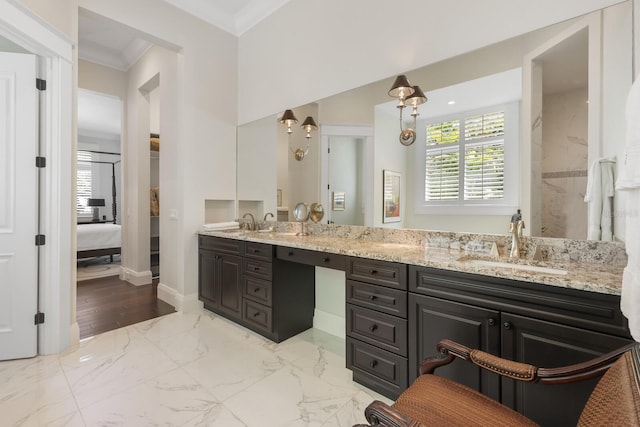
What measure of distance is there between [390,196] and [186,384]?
6.60ft

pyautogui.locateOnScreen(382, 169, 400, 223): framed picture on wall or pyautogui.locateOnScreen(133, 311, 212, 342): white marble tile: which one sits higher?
pyautogui.locateOnScreen(382, 169, 400, 223): framed picture on wall

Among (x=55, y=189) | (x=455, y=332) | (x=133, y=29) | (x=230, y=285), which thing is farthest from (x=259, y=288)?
(x=133, y=29)

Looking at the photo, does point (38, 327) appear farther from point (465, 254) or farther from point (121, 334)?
point (465, 254)

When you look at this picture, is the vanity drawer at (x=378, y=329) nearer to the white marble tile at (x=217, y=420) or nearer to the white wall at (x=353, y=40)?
the white marble tile at (x=217, y=420)

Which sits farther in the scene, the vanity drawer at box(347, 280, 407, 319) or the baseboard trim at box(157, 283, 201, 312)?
the baseboard trim at box(157, 283, 201, 312)

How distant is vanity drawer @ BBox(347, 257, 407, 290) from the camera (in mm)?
1754

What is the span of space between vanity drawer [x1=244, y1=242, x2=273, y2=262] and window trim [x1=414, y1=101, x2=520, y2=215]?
4.21ft

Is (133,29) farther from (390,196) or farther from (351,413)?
(351,413)

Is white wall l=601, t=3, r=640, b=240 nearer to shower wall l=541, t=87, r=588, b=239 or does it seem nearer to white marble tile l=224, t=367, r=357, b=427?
shower wall l=541, t=87, r=588, b=239

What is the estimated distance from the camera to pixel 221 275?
3.07 meters

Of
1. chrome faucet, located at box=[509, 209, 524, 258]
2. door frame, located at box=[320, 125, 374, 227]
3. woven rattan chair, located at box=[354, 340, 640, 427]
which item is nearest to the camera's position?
woven rattan chair, located at box=[354, 340, 640, 427]

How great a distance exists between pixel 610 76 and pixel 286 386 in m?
2.56

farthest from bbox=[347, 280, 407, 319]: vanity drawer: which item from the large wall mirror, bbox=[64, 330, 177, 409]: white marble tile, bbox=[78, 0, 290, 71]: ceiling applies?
bbox=[78, 0, 290, 71]: ceiling

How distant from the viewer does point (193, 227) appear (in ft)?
11.2
